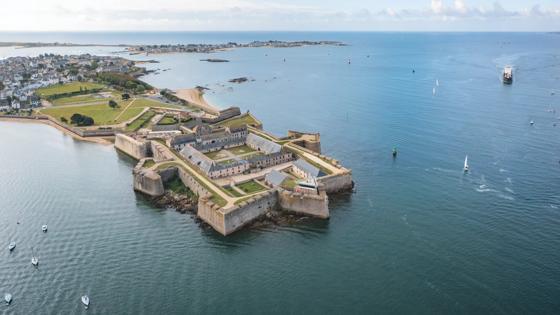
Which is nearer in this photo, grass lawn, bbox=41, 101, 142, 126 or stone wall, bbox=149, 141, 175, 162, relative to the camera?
stone wall, bbox=149, 141, 175, 162

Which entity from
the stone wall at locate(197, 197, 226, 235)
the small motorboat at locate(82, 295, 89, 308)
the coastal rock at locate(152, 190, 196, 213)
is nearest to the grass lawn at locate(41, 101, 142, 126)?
the coastal rock at locate(152, 190, 196, 213)

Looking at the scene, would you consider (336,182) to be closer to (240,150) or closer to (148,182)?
(240,150)

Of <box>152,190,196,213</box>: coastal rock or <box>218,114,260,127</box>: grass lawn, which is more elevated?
<box>218,114,260,127</box>: grass lawn

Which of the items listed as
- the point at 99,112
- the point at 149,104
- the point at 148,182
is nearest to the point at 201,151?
the point at 148,182

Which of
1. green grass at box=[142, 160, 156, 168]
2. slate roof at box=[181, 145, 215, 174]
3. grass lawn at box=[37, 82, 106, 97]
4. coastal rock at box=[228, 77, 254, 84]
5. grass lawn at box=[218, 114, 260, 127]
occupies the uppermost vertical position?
coastal rock at box=[228, 77, 254, 84]

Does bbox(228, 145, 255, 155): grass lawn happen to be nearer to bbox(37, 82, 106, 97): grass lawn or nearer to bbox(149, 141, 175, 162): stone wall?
bbox(149, 141, 175, 162): stone wall

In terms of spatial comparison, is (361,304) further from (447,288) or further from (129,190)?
(129,190)

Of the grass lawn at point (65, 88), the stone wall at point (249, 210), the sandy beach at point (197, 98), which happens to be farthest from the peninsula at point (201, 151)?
the grass lawn at point (65, 88)

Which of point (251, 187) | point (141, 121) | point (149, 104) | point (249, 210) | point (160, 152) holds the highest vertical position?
point (149, 104)
